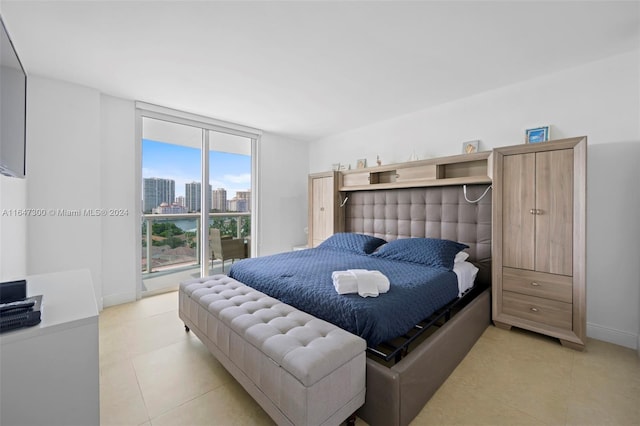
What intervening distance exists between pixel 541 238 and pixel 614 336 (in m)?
1.08

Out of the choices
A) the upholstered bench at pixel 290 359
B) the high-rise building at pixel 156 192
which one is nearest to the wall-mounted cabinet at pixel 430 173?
the upholstered bench at pixel 290 359

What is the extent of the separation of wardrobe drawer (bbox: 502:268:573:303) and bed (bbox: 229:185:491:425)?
27 cm

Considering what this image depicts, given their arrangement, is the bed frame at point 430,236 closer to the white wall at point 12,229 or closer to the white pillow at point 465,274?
the white pillow at point 465,274

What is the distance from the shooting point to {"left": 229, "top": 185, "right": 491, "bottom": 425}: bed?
59.0 inches

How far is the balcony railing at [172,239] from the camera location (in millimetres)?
3756

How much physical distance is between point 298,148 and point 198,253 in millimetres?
2700

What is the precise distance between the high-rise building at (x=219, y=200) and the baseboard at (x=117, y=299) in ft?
5.25

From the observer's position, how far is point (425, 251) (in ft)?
9.36

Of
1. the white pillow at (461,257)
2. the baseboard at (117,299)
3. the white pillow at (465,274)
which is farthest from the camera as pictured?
the baseboard at (117,299)

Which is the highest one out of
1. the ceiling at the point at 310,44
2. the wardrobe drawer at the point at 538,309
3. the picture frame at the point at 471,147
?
the ceiling at the point at 310,44

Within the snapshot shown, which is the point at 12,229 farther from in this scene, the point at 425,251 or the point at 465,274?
the point at 465,274

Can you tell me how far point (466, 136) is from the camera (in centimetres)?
325

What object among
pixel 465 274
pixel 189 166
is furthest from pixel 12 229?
pixel 465 274

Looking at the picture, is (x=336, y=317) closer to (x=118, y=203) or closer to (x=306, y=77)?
(x=306, y=77)
